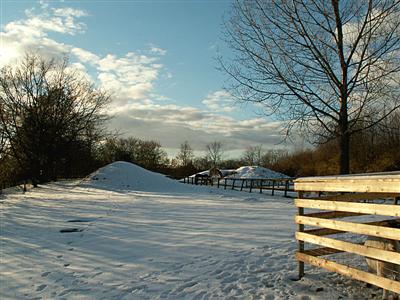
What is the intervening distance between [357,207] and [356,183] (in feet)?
0.88

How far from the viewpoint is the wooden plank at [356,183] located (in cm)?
377

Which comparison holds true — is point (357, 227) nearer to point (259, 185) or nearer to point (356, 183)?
point (356, 183)

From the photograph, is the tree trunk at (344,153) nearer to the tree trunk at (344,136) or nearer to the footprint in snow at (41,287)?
the tree trunk at (344,136)

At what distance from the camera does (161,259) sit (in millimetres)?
7043

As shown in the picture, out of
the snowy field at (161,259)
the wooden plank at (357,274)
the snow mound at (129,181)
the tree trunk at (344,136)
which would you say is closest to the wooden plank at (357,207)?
the wooden plank at (357,274)

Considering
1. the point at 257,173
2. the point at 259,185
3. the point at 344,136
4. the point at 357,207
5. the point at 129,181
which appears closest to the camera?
the point at 357,207

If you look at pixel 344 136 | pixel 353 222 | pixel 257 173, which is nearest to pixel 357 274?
pixel 353 222

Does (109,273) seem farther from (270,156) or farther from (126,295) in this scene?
(270,156)

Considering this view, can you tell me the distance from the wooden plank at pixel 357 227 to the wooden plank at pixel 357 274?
0.47m

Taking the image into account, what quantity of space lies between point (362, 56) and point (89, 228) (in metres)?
8.76

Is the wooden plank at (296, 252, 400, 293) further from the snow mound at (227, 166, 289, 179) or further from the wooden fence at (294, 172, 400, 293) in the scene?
the snow mound at (227, 166, 289, 179)

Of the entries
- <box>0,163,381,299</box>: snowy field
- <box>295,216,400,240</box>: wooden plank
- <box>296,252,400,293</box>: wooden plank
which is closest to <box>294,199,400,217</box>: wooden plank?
<box>295,216,400,240</box>: wooden plank

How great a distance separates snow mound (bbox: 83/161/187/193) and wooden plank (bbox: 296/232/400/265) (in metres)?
22.8

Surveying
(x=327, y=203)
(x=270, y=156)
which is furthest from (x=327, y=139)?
(x=270, y=156)
